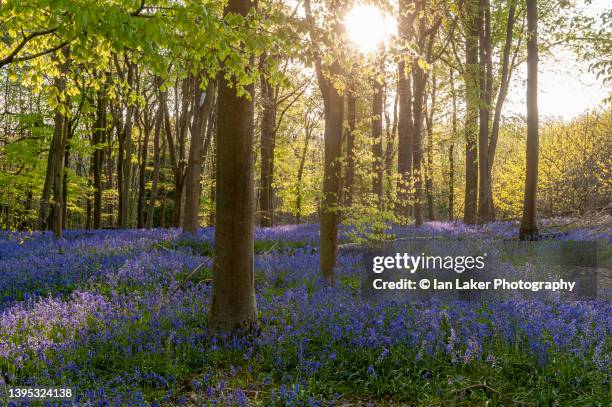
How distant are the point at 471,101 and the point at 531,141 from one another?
4.69 metres

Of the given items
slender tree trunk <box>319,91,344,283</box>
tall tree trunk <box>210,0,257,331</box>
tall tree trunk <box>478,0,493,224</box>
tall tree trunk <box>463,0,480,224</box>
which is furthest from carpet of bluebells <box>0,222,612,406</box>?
tall tree trunk <box>463,0,480,224</box>

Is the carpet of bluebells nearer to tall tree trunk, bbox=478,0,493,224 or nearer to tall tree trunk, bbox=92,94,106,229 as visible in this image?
tall tree trunk, bbox=478,0,493,224

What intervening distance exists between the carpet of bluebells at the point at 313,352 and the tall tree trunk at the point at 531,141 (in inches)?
223

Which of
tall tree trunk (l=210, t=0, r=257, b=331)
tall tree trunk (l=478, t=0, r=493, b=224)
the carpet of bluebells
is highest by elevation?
tall tree trunk (l=478, t=0, r=493, b=224)

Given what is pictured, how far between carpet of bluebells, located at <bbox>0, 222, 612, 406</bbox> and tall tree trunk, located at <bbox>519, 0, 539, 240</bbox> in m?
5.65

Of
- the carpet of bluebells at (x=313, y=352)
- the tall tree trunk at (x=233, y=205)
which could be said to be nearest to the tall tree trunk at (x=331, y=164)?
the carpet of bluebells at (x=313, y=352)

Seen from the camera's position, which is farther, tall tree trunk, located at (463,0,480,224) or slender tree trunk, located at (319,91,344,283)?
tall tree trunk, located at (463,0,480,224)

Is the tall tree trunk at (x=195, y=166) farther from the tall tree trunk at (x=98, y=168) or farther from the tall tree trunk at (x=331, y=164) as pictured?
the tall tree trunk at (x=98, y=168)

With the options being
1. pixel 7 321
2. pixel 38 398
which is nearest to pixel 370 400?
pixel 38 398

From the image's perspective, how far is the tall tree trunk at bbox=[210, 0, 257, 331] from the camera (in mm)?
5188

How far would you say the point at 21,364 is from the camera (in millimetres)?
4434

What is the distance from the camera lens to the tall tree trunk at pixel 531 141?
1162cm

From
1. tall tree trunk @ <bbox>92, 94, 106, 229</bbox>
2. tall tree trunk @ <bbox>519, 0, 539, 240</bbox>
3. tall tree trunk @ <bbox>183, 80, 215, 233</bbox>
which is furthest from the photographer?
tall tree trunk @ <bbox>92, 94, 106, 229</bbox>

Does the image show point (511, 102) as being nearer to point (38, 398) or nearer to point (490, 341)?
point (490, 341)
